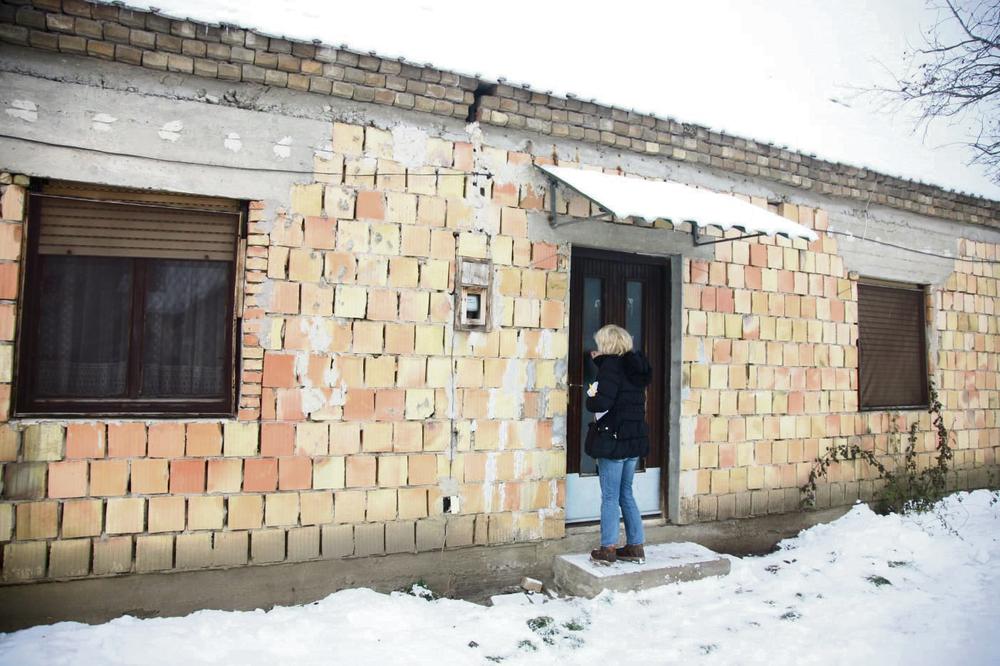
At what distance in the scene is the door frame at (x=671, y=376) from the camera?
Result: 18.4 ft

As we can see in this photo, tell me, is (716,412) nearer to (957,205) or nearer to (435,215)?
(435,215)

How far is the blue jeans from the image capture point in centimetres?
470

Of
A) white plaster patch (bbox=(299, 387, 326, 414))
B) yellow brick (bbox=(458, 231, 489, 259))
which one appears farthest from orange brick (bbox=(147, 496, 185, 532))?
yellow brick (bbox=(458, 231, 489, 259))

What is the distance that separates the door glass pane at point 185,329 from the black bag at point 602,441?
8.17ft

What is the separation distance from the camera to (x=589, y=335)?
5.54 m

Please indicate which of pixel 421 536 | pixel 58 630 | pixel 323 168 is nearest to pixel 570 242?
pixel 323 168

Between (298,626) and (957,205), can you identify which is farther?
(957,205)

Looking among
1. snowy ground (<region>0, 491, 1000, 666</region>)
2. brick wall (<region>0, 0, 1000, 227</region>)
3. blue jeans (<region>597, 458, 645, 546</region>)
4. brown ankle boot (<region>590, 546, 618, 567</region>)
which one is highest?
brick wall (<region>0, 0, 1000, 227</region>)

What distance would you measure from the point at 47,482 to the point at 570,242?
374 centimetres

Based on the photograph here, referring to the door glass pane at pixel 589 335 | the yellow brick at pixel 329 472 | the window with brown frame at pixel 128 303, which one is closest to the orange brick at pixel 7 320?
the window with brown frame at pixel 128 303

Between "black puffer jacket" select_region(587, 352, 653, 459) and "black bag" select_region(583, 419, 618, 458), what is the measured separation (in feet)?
0.07

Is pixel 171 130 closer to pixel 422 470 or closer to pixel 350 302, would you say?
pixel 350 302

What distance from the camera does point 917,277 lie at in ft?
23.6

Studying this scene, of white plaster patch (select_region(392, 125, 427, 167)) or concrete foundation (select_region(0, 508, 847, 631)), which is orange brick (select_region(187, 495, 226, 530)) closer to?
concrete foundation (select_region(0, 508, 847, 631))
